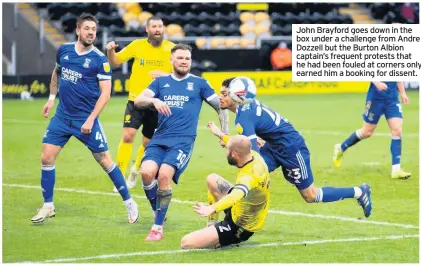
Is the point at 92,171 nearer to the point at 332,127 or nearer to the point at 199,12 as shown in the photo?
the point at 332,127

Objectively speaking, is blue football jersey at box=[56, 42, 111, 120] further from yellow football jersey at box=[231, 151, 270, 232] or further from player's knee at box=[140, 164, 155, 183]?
yellow football jersey at box=[231, 151, 270, 232]

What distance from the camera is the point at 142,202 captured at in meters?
13.8

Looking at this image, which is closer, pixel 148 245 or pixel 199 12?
pixel 148 245

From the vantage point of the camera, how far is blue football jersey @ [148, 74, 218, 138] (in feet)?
38.2

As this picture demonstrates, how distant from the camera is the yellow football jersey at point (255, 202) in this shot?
1020 cm

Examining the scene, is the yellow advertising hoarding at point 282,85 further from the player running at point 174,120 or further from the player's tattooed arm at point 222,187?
the player's tattooed arm at point 222,187

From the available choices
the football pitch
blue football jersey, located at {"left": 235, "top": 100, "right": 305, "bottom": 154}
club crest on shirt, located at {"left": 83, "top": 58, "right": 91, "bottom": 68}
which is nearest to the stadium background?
the football pitch

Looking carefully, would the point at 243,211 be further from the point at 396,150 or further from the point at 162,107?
the point at 396,150

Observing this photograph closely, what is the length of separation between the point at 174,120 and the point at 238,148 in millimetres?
1775

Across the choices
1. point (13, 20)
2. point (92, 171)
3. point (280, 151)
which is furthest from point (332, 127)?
point (13, 20)

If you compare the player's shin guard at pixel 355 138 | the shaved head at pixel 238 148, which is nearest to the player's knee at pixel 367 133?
the player's shin guard at pixel 355 138

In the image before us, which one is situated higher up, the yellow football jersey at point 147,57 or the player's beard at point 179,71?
the player's beard at point 179,71

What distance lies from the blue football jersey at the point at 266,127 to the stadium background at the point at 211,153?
0.97 metres

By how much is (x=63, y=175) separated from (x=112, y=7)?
22.8 metres
